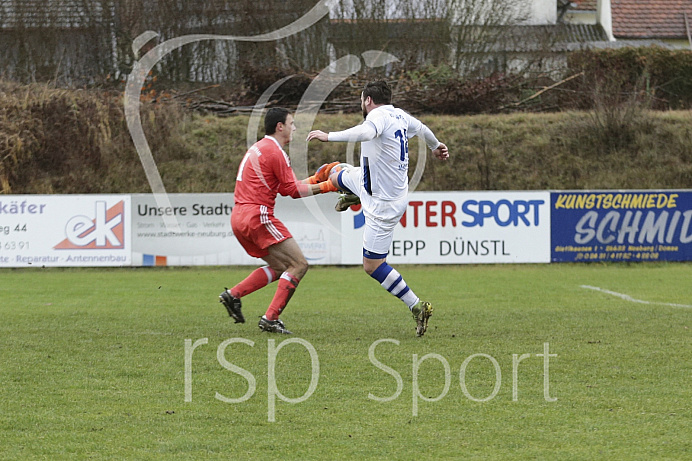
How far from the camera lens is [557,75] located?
2975cm

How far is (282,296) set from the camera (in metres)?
8.67

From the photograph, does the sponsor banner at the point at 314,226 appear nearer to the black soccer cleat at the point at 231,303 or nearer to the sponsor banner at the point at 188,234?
the sponsor banner at the point at 188,234

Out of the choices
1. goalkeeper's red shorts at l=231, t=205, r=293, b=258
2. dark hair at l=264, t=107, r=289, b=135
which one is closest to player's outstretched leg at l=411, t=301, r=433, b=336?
goalkeeper's red shorts at l=231, t=205, r=293, b=258

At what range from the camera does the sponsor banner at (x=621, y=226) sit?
18.2m

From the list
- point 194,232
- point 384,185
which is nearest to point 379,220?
point 384,185

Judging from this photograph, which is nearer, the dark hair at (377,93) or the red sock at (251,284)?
the dark hair at (377,93)

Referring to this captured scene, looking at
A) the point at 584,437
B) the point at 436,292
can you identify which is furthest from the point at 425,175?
the point at 584,437

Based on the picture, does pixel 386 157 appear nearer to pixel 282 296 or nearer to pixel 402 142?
pixel 402 142

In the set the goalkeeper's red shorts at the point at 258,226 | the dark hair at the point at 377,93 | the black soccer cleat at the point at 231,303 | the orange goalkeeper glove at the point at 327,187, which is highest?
the dark hair at the point at 377,93

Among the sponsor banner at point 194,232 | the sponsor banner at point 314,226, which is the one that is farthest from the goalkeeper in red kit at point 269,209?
the sponsor banner at point 194,232

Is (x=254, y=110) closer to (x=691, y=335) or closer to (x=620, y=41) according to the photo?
(x=620, y=41)

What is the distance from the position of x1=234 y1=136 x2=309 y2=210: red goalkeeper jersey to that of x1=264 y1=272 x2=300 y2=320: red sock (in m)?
0.72

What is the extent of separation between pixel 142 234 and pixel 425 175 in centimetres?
880
